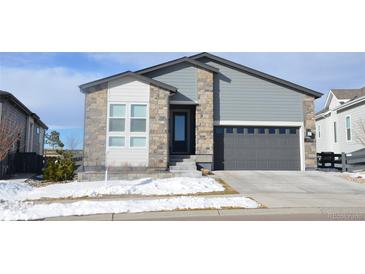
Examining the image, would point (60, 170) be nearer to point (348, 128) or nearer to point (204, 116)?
point (204, 116)

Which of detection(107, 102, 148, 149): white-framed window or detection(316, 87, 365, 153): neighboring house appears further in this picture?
detection(316, 87, 365, 153): neighboring house

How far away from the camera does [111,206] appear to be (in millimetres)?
7773

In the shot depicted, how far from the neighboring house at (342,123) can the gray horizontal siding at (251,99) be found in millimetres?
5269

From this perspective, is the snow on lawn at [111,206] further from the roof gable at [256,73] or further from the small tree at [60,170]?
the roof gable at [256,73]

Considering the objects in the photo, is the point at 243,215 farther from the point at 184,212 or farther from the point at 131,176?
the point at 131,176

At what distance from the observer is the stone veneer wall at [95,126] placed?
44.7ft

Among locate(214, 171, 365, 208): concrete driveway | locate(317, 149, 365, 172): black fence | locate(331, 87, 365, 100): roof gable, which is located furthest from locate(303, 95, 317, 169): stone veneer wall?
locate(331, 87, 365, 100): roof gable

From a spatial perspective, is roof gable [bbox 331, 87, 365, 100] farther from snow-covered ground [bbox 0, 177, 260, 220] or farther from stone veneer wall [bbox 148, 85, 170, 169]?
snow-covered ground [bbox 0, 177, 260, 220]

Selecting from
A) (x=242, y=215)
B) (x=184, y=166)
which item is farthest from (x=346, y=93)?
(x=242, y=215)

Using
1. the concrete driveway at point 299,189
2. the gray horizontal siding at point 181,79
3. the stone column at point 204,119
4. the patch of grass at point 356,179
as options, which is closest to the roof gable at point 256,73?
the stone column at point 204,119

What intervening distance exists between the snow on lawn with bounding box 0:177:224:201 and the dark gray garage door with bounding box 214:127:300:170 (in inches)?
193

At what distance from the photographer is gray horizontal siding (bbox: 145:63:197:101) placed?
Answer: 16.1m

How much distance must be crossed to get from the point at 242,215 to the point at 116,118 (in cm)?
860
